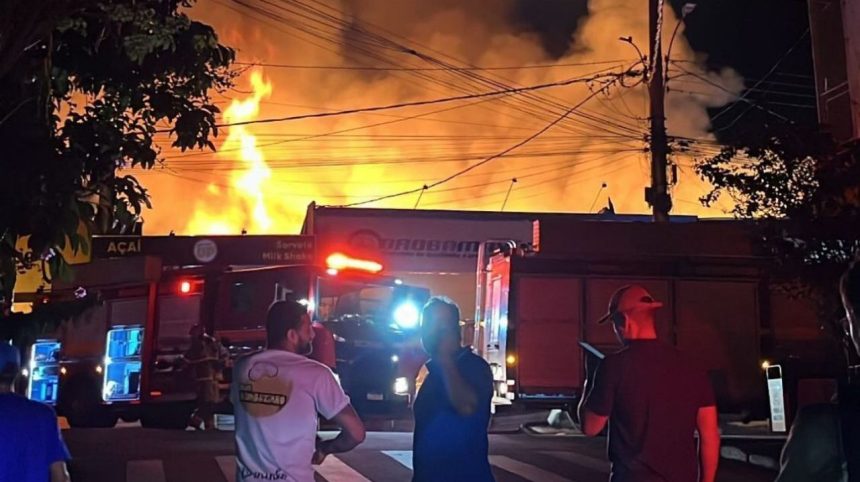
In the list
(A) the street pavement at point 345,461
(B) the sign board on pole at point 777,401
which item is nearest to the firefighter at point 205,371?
(A) the street pavement at point 345,461

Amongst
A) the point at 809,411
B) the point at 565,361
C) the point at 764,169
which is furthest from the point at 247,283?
the point at 809,411

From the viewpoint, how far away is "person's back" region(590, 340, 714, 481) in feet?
12.8

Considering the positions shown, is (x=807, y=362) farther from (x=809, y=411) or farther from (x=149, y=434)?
(x=809, y=411)

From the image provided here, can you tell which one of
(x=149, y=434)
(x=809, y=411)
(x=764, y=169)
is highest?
(x=764, y=169)

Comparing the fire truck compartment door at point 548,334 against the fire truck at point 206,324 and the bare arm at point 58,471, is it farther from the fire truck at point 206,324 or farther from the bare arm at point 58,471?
the bare arm at point 58,471

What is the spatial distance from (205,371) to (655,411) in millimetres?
12544

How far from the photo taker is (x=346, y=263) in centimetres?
1541

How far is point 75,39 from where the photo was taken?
5156 millimetres

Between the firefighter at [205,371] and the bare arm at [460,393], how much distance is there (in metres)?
11.8

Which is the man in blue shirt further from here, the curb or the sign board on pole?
the curb

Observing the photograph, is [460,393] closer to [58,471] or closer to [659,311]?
[58,471]

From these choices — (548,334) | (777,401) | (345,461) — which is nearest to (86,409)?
(345,461)

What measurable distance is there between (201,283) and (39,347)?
521cm

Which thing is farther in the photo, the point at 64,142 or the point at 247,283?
the point at 247,283
